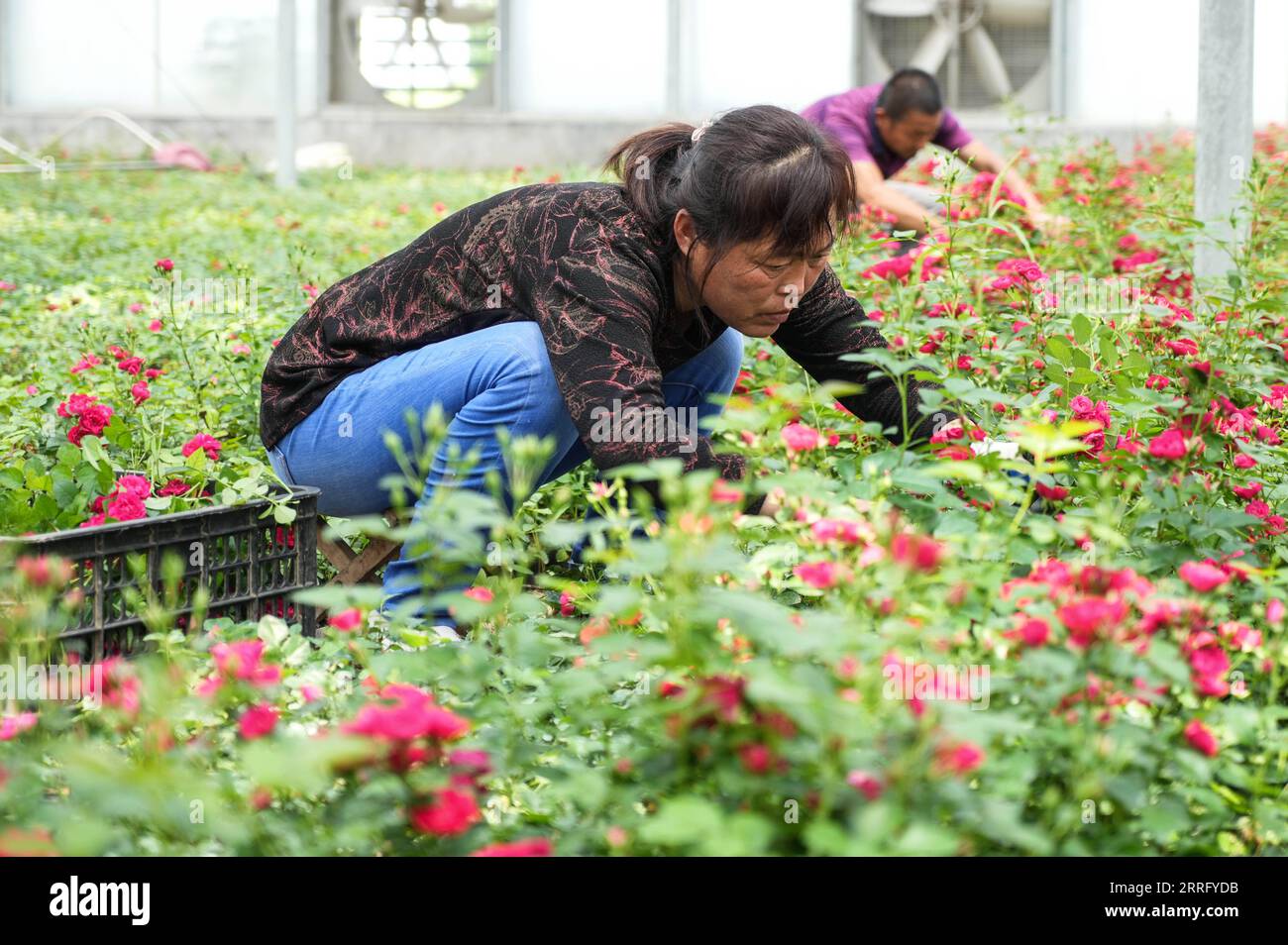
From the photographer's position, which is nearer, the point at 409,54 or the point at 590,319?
the point at 590,319

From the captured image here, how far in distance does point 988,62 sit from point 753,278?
37.2 ft

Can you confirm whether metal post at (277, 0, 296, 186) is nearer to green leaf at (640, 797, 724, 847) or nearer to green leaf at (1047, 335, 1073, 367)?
green leaf at (1047, 335, 1073, 367)

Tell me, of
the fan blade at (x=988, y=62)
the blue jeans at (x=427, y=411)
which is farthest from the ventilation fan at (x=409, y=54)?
the blue jeans at (x=427, y=411)

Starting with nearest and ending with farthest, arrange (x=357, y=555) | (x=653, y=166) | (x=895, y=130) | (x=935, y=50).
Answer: (x=653, y=166) → (x=357, y=555) → (x=895, y=130) → (x=935, y=50)

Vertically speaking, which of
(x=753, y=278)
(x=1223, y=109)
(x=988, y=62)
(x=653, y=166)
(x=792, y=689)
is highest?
(x=988, y=62)

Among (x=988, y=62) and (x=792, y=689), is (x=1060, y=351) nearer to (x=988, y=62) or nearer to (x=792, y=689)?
(x=792, y=689)

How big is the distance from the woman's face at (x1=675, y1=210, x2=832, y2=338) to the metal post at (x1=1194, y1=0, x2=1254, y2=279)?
2172 millimetres

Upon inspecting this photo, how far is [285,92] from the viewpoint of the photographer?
10258mm

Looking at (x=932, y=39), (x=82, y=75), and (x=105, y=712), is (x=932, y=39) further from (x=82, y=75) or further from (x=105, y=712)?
(x=105, y=712)

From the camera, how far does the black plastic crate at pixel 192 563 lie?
6.73 ft

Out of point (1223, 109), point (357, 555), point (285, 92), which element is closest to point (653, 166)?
point (357, 555)

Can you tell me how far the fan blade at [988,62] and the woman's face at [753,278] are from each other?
36.5 ft

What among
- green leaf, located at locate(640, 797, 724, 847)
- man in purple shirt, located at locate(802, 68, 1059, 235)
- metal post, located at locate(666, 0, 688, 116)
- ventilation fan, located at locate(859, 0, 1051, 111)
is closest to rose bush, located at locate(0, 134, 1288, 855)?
green leaf, located at locate(640, 797, 724, 847)
